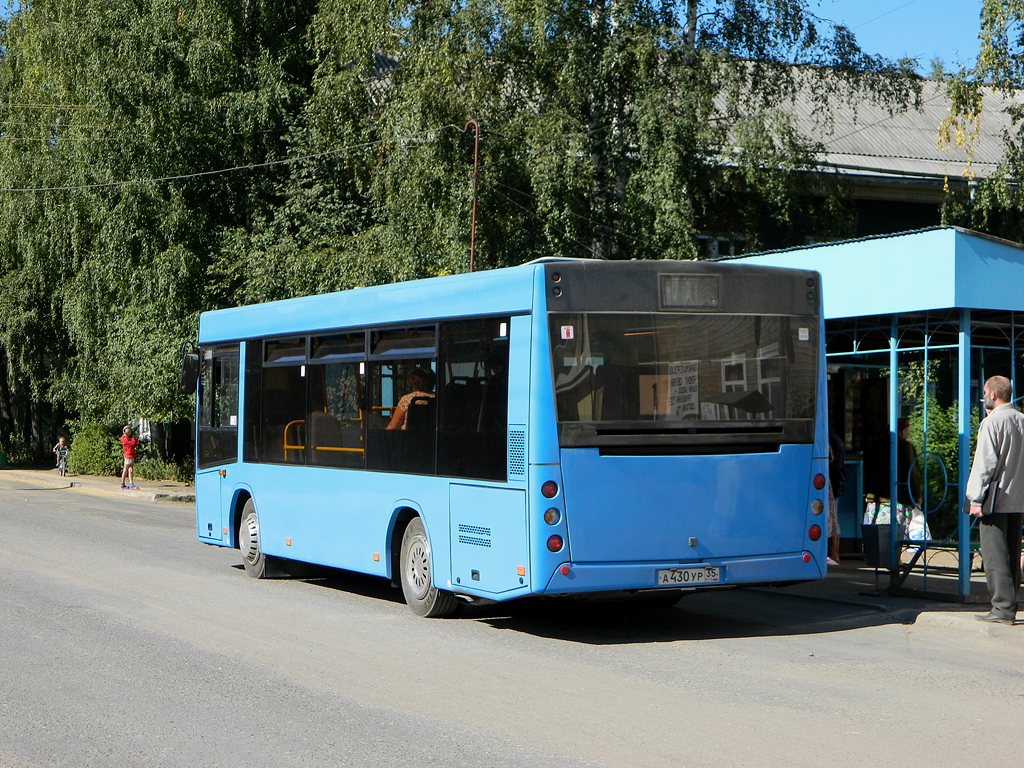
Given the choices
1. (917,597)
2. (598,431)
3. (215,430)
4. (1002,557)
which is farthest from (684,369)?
(215,430)

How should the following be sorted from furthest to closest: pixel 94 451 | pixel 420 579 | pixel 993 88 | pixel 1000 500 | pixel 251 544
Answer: pixel 94 451 → pixel 993 88 → pixel 251 544 → pixel 420 579 → pixel 1000 500

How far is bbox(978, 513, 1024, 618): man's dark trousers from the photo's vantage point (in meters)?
10.5

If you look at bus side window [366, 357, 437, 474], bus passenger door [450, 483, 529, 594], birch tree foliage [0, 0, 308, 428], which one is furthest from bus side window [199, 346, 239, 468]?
birch tree foliage [0, 0, 308, 428]

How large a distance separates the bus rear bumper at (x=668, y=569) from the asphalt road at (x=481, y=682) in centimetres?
46

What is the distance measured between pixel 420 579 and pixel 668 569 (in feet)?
8.06

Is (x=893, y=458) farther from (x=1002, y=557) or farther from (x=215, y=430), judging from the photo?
(x=215, y=430)

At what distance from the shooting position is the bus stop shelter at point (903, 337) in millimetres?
11672

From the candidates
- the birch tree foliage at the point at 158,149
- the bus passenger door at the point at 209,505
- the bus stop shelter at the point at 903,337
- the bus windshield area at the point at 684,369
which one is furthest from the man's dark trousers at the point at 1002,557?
the birch tree foliage at the point at 158,149

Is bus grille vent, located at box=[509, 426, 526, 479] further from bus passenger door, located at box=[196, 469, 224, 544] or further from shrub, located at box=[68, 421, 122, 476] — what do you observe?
shrub, located at box=[68, 421, 122, 476]

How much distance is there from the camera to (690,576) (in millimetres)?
10125

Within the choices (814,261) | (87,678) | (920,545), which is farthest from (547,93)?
(87,678)

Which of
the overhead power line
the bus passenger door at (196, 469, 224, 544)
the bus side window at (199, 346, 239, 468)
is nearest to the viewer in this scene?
the bus side window at (199, 346, 239, 468)

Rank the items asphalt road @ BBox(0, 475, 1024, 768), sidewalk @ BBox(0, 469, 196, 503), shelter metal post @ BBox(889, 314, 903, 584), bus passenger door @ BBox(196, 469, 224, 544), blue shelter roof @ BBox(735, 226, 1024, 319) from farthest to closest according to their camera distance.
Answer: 1. sidewalk @ BBox(0, 469, 196, 503)
2. bus passenger door @ BBox(196, 469, 224, 544)
3. shelter metal post @ BBox(889, 314, 903, 584)
4. blue shelter roof @ BBox(735, 226, 1024, 319)
5. asphalt road @ BBox(0, 475, 1024, 768)

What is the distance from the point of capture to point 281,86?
101ft
